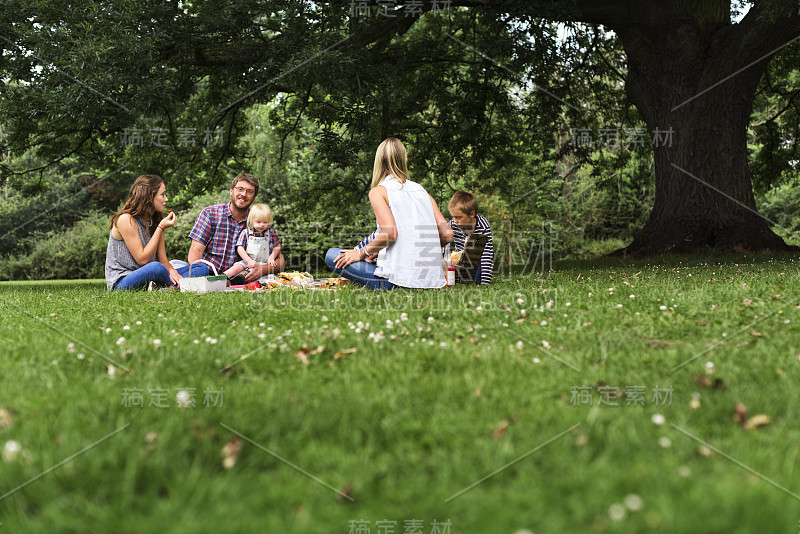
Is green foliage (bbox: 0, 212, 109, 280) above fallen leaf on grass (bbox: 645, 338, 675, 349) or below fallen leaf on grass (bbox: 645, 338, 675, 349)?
below

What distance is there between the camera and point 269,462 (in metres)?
2.09

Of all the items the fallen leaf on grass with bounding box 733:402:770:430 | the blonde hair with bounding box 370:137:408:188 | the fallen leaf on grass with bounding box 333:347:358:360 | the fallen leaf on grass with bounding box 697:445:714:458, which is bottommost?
the fallen leaf on grass with bounding box 333:347:358:360

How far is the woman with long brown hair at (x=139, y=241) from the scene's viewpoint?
24.7 ft

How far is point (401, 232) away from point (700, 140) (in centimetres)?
844

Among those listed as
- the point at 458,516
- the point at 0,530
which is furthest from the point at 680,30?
the point at 0,530

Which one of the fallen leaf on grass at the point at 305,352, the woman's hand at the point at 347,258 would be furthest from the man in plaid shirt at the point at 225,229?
the fallen leaf on grass at the point at 305,352

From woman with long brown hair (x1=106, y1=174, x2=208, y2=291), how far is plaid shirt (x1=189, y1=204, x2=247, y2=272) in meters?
0.75

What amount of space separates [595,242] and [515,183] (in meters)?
5.37

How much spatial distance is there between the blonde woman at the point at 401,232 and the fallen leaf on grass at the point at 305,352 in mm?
2802

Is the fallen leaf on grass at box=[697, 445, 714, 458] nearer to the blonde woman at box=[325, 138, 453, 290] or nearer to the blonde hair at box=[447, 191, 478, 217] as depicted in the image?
the blonde woman at box=[325, 138, 453, 290]

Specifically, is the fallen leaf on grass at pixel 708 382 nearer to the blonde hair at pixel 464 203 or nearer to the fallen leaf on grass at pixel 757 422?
the fallen leaf on grass at pixel 757 422

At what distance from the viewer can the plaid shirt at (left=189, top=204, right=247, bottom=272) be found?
8.67 meters

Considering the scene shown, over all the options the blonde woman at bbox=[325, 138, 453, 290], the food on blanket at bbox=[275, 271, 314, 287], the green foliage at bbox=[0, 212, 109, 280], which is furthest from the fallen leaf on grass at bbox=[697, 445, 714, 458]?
the green foliage at bbox=[0, 212, 109, 280]

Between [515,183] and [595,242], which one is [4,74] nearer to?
[515,183]
